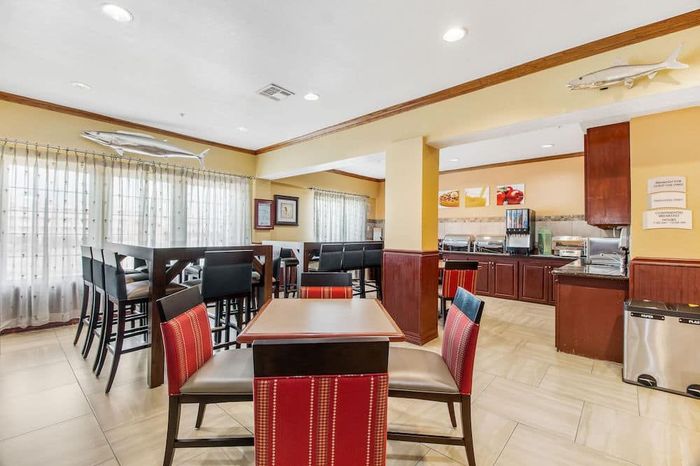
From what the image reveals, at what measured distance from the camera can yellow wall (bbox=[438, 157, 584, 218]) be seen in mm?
5422

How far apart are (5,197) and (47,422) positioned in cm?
286

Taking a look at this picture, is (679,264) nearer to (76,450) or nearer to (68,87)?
(76,450)

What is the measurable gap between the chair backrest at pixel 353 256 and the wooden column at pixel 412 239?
32.3 inches

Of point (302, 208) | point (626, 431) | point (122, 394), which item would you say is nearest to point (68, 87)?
point (122, 394)

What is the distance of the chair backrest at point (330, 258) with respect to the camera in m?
4.13

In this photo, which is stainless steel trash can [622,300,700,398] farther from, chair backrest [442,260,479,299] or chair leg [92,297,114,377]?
chair leg [92,297,114,377]

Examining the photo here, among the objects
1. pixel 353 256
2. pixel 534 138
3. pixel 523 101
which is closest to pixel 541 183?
pixel 534 138

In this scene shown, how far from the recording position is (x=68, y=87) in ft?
10.4

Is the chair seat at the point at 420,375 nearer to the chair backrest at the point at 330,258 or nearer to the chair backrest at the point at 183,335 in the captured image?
the chair backrest at the point at 183,335

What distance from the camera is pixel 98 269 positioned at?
9.05 feet

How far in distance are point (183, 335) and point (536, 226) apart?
607 cm

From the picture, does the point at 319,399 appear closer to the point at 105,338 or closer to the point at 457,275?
the point at 105,338

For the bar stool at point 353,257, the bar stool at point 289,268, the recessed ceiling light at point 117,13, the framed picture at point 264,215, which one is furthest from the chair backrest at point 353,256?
the recessed ceiling light at point 117,13

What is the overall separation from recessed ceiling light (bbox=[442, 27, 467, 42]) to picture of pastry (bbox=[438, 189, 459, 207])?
475 cm
